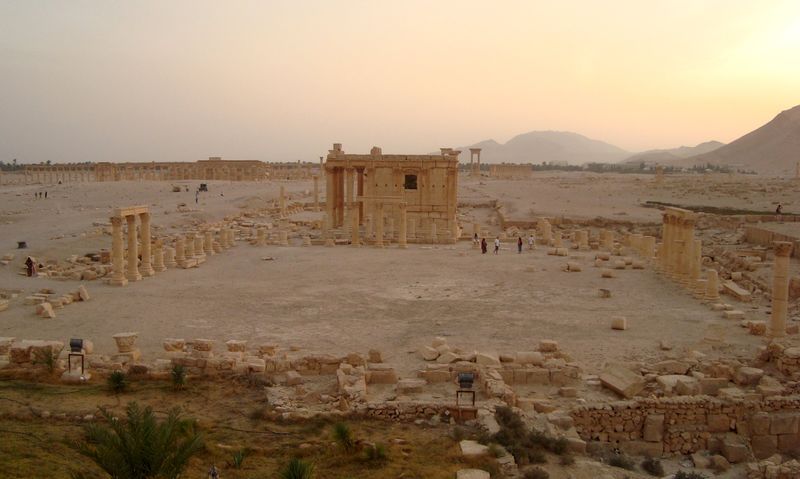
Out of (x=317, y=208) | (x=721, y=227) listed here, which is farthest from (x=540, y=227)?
(x=317, y=208)

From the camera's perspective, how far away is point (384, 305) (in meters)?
19.1

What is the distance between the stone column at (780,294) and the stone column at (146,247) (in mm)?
19578

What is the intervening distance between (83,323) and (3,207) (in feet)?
123

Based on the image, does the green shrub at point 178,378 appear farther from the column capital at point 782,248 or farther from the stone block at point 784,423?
the column capital at point 782,248

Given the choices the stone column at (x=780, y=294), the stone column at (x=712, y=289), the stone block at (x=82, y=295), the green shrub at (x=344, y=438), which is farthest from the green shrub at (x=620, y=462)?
the stone block at (x=82, y=295)

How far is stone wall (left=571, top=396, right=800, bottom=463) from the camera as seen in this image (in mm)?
10891

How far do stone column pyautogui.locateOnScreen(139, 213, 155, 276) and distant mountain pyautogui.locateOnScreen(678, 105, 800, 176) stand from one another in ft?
395

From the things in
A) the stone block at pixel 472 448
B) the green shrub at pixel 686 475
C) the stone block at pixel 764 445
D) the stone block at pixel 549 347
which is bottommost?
the stone block at pixel 764 445

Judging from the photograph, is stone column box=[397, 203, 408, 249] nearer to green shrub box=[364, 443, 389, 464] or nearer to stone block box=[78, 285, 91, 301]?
stone block box=[78, 285, 91, 301]

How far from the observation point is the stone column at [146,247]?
2381 cm

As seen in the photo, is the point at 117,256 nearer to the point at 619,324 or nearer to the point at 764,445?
the point at 619,324

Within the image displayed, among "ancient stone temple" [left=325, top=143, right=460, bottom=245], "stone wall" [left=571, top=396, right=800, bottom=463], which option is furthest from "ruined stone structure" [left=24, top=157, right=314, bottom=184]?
"stone wall" [left=571, top=396, right=800, bottom=463]

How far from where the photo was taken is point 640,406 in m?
11.0

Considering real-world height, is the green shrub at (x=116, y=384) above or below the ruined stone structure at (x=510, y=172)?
below
